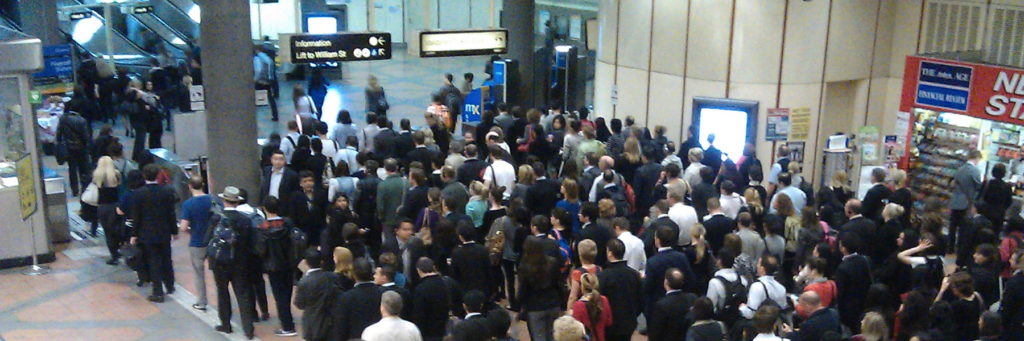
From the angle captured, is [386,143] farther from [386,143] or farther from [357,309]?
[357,309]

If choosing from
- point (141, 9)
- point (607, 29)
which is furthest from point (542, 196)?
point (141, 9)

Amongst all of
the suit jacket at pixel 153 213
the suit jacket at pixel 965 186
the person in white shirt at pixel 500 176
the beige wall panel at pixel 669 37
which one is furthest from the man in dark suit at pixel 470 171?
the suit jacket at pixel 965 186

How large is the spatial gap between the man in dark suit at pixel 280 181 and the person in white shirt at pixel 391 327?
445 centimetres

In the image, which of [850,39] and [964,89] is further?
[850,39]

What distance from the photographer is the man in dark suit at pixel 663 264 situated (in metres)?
8.39

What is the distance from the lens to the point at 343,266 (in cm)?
802

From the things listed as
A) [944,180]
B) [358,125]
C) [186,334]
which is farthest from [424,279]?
[358,125]

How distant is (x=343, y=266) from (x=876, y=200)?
6089 mm

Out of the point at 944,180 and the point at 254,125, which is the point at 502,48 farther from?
the point at 944,180

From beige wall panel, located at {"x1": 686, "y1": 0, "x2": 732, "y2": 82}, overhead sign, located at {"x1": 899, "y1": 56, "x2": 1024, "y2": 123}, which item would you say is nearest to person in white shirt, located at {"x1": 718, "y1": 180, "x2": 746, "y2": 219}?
overhead sign, located at {"x1": 899, "y1": 56, "x2": 1024, "y2": 123}

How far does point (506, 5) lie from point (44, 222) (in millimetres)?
9187

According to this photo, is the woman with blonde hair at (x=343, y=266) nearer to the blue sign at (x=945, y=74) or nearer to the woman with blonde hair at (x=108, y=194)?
the woman with blonde hair at (x=108, y=194)

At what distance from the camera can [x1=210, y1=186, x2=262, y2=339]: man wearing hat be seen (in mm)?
9172

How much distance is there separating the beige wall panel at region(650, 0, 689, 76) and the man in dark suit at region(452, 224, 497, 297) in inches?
306
